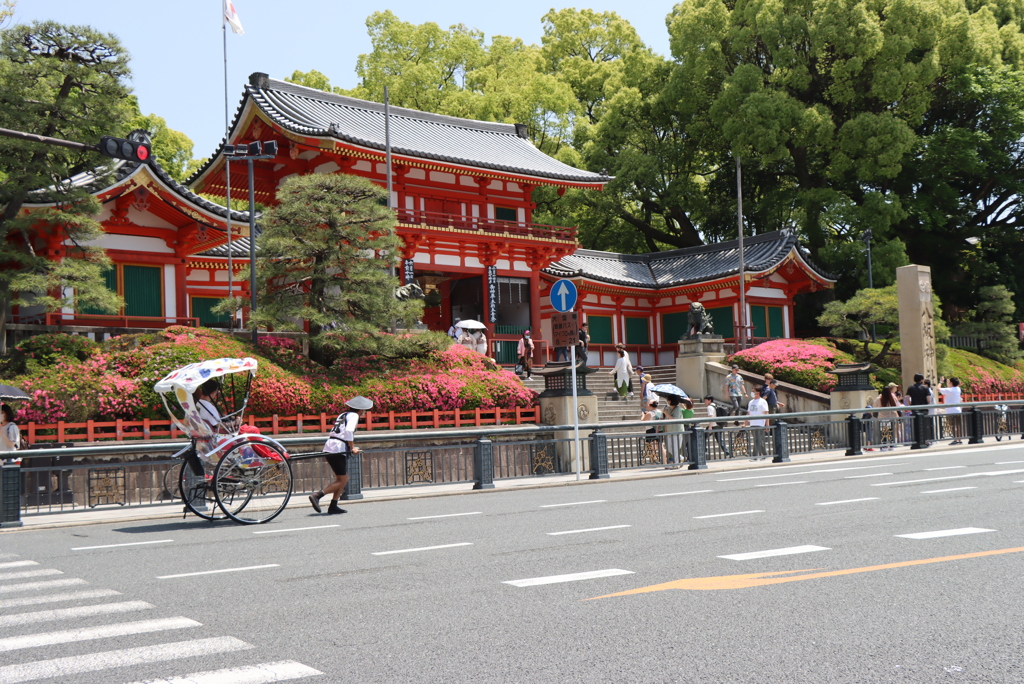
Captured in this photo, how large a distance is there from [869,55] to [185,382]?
120 ft

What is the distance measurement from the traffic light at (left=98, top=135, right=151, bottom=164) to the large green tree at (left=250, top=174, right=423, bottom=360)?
24.5 feet

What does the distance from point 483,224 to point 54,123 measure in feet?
52.0

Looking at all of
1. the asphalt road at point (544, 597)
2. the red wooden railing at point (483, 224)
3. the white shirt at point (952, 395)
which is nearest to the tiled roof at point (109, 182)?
the red wooden railing at point (483, 224)

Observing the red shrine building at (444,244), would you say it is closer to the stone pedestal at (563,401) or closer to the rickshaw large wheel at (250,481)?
the stone pedestal at (563,401)

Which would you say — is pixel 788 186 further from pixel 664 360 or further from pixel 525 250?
pixel 525 250

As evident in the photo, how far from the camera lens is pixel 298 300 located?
22156 mm

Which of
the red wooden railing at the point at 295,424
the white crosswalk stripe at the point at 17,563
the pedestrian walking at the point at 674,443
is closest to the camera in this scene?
the white crosswalk stripe at the point at 17,563

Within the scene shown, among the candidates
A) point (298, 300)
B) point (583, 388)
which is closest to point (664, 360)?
point (583, 388)

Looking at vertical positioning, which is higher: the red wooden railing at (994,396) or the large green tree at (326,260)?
the large green tree at (326,260)

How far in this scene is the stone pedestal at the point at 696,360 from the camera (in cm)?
3200

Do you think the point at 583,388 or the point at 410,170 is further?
the point at 410,170

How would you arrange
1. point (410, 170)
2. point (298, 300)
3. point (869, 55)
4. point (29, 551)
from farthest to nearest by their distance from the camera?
point (869, 55) < point (410, 170) < point (298, 300) < point (29, 551)

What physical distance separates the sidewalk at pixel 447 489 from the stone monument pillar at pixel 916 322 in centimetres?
696

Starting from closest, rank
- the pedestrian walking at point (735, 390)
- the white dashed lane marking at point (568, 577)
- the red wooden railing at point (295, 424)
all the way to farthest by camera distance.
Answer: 1. the white dashed lane marking at point (568, 577)
2. the red wooden railing at point (295, 424)
3. the pedestrian walking at point (735, 390)
